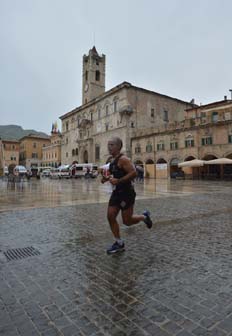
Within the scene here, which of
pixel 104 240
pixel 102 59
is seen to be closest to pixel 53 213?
pixel 104 240

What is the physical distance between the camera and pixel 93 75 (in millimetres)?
58438

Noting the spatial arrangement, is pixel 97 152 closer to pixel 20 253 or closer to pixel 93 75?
pixel 93 75

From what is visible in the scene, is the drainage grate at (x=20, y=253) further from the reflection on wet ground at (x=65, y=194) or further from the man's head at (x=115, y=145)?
the reflection on wet ground at (x=65, y=194)

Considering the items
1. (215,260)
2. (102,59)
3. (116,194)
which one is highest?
(102,59)

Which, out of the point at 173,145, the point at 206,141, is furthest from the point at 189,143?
the point at 173,145

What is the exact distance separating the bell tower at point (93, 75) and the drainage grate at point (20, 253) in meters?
57.1

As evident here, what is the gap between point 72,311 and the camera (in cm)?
224

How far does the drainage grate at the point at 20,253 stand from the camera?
12.0 ft

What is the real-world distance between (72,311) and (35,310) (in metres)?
0.36

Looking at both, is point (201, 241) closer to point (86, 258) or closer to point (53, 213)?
point (86, 258)

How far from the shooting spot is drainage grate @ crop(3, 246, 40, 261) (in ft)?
12.0

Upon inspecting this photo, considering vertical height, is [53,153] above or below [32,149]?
below

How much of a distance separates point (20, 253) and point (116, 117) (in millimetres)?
42437

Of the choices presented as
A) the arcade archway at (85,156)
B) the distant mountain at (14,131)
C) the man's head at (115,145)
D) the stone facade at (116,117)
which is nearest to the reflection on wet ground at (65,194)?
the man's head at (115,145)
